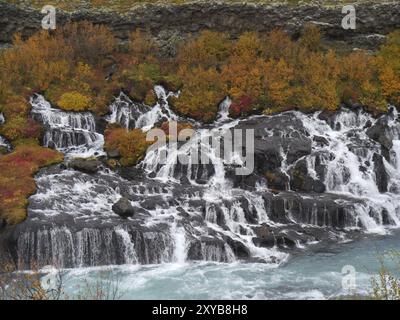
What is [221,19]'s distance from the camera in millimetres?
45938

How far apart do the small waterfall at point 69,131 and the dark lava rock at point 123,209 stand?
22.8 ft

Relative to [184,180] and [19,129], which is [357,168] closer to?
[184,180]

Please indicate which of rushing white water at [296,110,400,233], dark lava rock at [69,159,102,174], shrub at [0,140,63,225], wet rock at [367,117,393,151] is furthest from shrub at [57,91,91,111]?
wet rock at [367,117,393,151]

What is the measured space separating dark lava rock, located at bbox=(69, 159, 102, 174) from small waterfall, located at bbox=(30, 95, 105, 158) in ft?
6.16

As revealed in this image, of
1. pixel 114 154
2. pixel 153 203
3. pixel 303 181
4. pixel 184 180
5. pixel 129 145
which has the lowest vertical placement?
pixel 153 203

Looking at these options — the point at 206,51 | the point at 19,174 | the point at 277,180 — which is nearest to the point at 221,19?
the point at 206,51

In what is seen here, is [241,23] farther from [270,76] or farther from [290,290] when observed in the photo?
[290,290]

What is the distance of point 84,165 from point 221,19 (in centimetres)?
2278

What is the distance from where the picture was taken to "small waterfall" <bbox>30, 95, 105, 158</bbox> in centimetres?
3244

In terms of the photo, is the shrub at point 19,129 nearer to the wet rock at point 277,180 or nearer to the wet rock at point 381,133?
the wet rock at point 277,180

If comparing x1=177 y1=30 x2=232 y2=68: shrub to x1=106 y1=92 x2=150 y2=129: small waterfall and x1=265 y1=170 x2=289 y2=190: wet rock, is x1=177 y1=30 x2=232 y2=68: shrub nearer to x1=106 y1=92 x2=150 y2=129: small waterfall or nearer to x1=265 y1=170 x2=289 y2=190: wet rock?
x1=106 y1=92 x2=150 y2=129: small waterfall

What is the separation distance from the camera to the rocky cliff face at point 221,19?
44438mm
